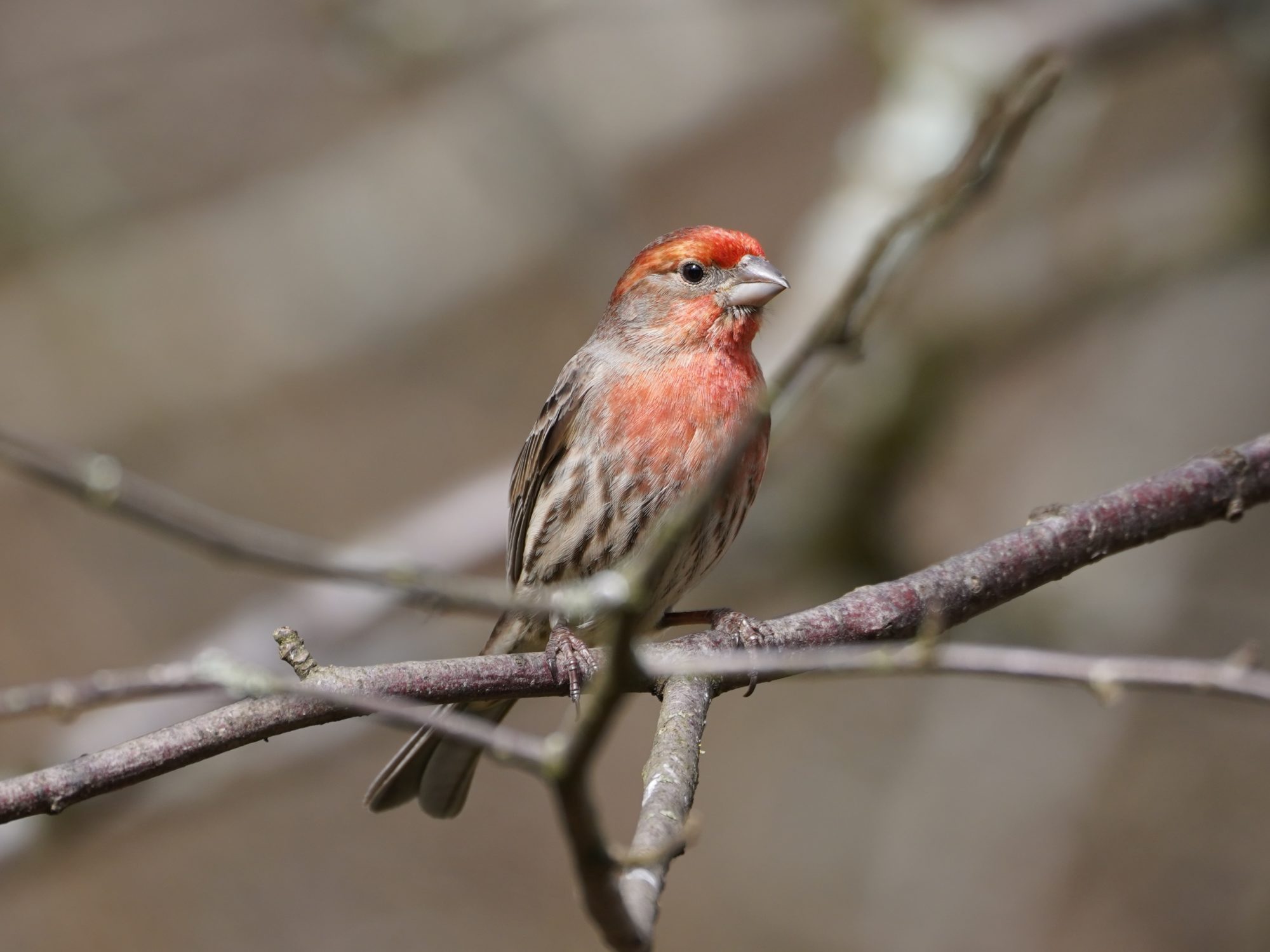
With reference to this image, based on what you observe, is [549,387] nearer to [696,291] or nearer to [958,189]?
[696,291]

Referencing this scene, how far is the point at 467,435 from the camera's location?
10.5m

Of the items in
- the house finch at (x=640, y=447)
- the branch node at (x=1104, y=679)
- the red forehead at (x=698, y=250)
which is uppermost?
the red forehead at (x=698, y=250)

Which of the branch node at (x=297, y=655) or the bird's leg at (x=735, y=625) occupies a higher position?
the bird's leg at (x=735, y=625)

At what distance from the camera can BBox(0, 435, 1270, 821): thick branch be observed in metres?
2.53

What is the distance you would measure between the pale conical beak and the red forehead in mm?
100

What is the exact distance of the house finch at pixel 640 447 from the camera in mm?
4309

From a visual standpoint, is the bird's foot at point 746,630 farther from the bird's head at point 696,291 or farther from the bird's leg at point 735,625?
the bird's head at point 696,291

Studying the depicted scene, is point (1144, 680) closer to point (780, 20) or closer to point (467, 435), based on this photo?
point (780, 20)

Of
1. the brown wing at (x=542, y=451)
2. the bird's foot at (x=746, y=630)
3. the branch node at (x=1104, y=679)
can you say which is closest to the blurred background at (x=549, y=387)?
the brown wing at (x=542, y=451)

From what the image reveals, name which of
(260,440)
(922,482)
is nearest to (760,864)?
(922,482)

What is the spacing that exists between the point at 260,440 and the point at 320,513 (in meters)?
0.80

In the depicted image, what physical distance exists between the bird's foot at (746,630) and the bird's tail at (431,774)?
78cm

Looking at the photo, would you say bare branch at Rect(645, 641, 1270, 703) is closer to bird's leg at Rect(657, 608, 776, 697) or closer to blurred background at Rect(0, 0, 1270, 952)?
bird's leg at Rect(657, 608, 776, 697)

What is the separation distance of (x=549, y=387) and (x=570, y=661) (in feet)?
22.9
